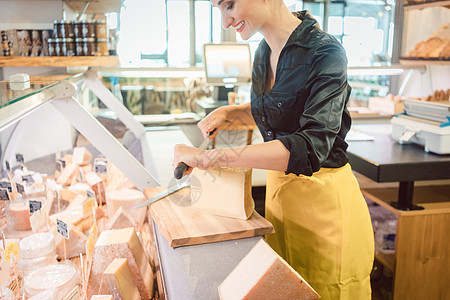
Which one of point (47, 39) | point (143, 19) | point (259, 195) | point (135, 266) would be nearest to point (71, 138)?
point (47, 39)

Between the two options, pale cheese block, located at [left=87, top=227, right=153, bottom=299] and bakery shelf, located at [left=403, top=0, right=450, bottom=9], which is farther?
bakery shelf, located at [left=403, top=0, right=450, bottom=9]

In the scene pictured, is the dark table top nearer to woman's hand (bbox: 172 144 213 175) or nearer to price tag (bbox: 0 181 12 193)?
woman's hand (bbox: 172 144 213 175)

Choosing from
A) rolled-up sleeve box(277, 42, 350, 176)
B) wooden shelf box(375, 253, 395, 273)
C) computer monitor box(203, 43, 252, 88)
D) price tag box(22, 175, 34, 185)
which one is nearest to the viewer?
rolled-up sleeve box(277, 42, 350, 176)

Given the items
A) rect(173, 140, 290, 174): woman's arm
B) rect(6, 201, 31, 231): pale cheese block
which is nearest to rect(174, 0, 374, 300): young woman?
rect(173, 140, 290, 174): woman's arm

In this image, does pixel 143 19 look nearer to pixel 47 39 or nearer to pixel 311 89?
pixel 47 39

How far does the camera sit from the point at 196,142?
4.05 meters

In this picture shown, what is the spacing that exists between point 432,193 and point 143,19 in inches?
192

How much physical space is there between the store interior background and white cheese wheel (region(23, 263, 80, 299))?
705mm

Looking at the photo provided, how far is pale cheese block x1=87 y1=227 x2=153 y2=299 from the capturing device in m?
1.25

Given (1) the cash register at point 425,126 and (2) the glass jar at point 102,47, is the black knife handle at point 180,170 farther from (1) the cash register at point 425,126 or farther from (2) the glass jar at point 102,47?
(1) the cash register at point 425,126

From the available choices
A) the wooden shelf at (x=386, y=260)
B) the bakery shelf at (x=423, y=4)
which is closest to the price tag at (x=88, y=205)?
the wooden shelf at (x=386, y=260)

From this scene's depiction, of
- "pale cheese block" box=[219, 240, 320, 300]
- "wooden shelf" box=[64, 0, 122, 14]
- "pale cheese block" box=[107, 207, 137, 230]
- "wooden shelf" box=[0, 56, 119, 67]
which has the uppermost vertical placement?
"wooden shelf" box=[64, 0, 122, 14]

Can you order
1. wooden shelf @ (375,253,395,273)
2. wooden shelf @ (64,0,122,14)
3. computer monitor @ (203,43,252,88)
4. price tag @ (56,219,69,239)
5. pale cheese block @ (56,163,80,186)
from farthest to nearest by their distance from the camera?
computer monitor @ (203,43,252,88) < wooden shelf @ (64,0,122,14) < wooden shelf @ (375,253,395,273) < pale cheese block @ (56,163,80,186) < price tag @ (56,219,69,239)

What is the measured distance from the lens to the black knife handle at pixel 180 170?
3.56ft
